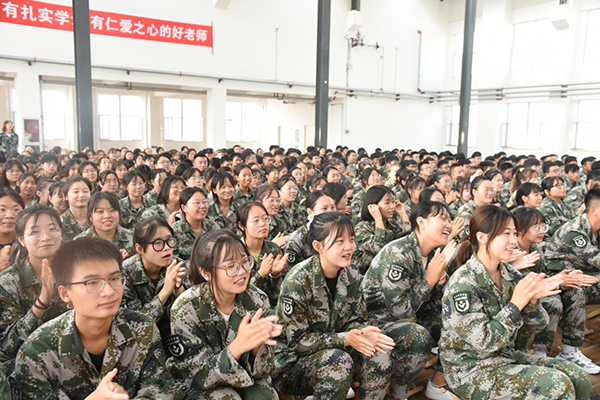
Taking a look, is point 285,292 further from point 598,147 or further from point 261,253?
point 598,147

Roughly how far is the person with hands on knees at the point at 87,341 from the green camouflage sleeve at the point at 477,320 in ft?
4.35

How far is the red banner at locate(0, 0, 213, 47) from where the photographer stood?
9.85 metres

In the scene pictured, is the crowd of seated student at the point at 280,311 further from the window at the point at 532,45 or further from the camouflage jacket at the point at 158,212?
the window at the point at 532,45

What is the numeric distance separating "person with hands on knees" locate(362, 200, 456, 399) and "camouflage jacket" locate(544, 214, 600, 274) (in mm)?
1279

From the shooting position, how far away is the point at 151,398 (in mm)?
1740

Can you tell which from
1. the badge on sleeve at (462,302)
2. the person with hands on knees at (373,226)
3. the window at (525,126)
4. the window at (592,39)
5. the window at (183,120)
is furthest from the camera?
the window at (183,120)

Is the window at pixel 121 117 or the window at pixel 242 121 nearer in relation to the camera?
the window at pixel 121 117

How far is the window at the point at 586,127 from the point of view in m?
12.3

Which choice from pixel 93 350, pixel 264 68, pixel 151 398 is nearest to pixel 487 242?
pixel 151 398

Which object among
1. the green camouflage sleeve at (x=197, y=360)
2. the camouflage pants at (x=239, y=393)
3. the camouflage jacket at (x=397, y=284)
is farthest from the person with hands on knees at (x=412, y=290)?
the green camouflage sleeve at (x=197, y=360)

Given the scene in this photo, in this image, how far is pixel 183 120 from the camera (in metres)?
16.2

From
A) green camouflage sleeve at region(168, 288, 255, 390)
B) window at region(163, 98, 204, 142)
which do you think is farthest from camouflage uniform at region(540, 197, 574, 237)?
window at region(163, 98, 204, 142)

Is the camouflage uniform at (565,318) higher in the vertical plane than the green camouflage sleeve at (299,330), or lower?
lower

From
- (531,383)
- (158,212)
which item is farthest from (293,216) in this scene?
(531,383)
